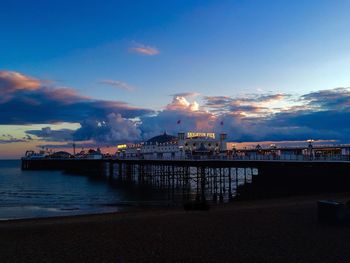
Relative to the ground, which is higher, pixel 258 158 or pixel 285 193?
pixel 258 158

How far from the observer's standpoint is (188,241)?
1296 centimetres

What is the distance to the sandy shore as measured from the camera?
35.8 feet

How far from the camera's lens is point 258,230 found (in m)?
14.5

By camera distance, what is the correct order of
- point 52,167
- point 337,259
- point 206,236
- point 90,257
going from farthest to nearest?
1. point 52,167
2. point 206,236
3. point 90,257
4. point 337,259

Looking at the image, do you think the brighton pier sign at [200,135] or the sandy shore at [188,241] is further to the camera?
the brighton pier sign at [200,135]

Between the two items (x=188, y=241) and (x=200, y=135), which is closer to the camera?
(x=188, y=241)

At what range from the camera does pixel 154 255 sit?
11.2 meters

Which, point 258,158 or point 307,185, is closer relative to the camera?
point 307,185

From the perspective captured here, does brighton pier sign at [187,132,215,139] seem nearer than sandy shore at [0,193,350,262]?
No

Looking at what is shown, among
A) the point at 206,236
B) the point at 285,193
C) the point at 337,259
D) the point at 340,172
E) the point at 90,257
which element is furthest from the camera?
the point at 285,193

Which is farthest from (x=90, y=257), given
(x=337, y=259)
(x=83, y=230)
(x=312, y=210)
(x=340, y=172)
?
(x=340, y=172)

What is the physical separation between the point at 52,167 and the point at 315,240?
442ft

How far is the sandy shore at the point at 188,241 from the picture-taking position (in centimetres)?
1091

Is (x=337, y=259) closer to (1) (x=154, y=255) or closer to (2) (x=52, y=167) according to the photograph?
(1) (x=154, y=255)
